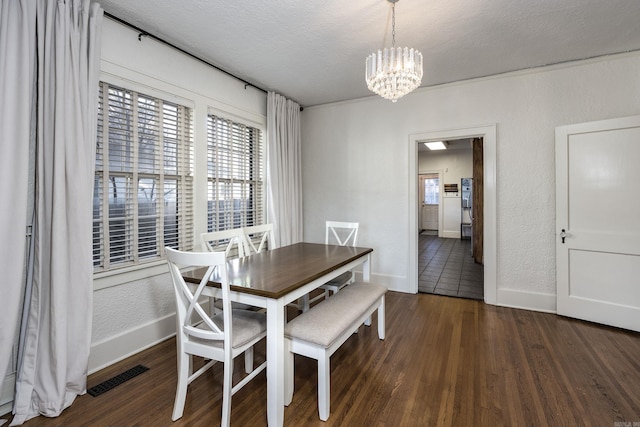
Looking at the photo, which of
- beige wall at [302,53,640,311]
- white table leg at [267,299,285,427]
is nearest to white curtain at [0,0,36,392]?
white table leg at [267,299,285,427]

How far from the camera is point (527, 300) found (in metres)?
3.34

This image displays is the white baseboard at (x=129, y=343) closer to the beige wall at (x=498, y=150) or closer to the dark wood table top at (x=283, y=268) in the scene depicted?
the dark wood table top at (x=283, y=268)

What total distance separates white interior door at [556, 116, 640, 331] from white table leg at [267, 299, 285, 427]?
3.04 m

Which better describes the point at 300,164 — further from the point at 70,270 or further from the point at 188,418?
the point at 188,418

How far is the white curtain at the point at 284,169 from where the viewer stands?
396 centimetres

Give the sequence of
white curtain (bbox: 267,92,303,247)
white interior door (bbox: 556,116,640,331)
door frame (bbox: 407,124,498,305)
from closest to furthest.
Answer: white interior door (bbox: 556,116,640,331)
door frame (bbox: 407,124,498,305)
white curtain (bbox: 267,92,303,247)

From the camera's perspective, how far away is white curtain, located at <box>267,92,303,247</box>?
3960 millimetres

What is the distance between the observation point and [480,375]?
210 cm

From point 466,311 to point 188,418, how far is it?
111 inches

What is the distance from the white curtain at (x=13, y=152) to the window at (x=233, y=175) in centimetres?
154

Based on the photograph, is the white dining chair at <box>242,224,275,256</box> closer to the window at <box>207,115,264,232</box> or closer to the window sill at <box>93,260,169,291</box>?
the window at <box>207,115,264,232</box>

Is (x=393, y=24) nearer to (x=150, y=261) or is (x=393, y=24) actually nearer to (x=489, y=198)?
(x=489, y=198)

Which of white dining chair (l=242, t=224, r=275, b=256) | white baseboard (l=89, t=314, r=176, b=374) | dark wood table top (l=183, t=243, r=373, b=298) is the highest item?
white dining chair (l=242, t=224, r=275, b=256)

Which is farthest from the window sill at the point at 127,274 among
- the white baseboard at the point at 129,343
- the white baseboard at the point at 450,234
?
the white baseboard at the point at 450,234
